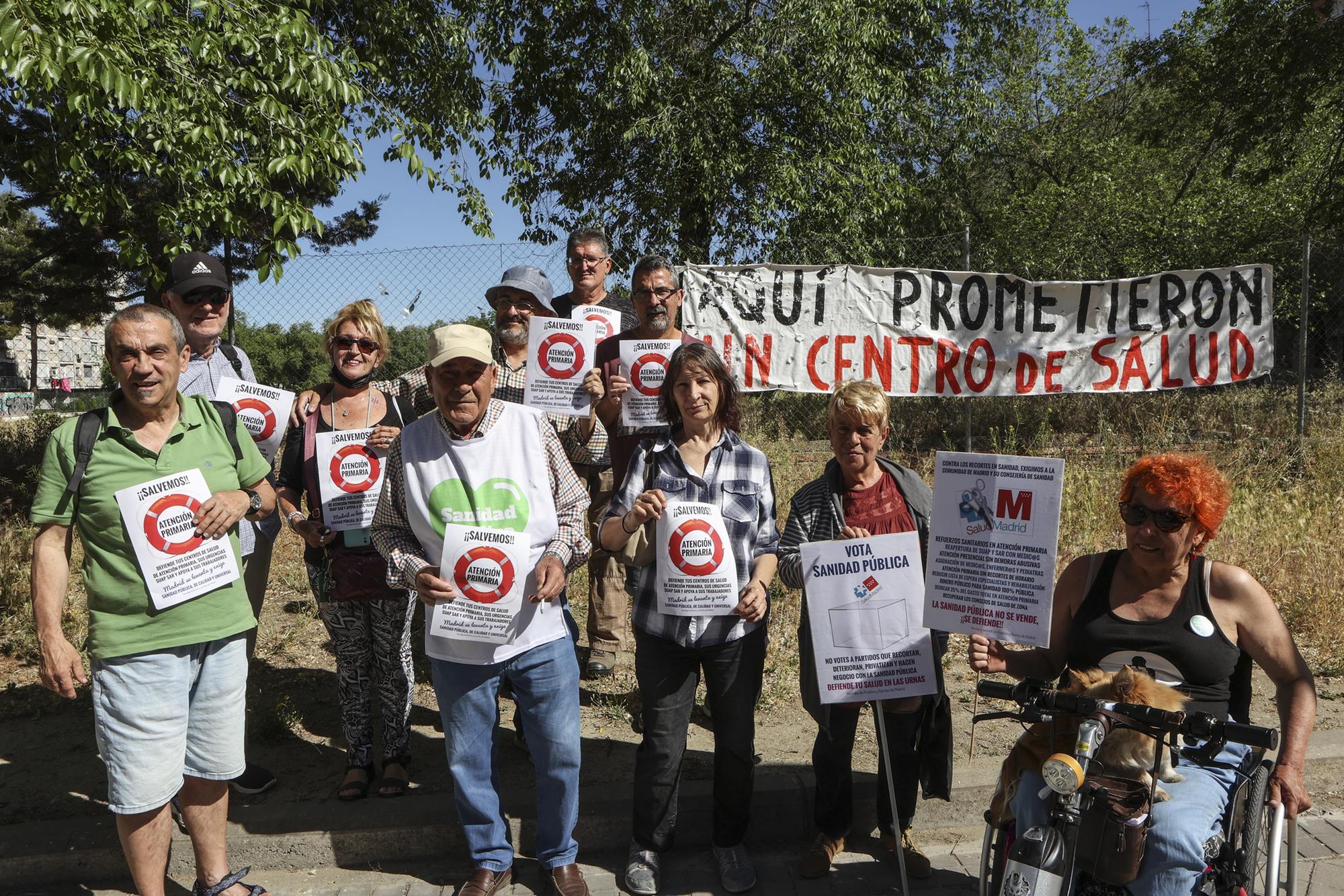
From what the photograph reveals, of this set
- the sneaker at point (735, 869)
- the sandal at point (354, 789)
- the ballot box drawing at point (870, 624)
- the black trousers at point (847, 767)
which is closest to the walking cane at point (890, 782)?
the black trousers at point (847, 767)

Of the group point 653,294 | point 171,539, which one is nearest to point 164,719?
point 171,539

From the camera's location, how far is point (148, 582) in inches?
115

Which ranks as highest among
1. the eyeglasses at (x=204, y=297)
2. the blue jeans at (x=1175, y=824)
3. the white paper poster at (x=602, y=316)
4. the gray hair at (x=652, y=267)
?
the gray hair at (x=652, y=267)

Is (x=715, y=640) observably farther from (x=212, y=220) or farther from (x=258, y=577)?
(x=212, y=220)

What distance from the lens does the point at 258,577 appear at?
3.94m

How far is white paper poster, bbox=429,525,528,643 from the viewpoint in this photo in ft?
9.88

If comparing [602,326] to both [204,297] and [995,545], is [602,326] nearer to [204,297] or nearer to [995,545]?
[204,297]

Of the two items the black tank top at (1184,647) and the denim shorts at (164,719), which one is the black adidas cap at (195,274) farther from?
the black tank top at (1184,647)

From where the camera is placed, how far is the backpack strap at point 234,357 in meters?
4.03

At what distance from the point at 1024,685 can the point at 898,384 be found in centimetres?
538

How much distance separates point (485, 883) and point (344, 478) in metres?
1.57

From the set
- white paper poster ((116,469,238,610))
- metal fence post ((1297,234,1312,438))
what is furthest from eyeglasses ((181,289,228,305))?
metal fence post ((1297,234,1312,438))

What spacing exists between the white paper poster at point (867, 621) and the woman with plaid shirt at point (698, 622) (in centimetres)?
23

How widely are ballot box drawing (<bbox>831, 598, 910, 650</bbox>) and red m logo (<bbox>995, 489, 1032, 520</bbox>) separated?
0.47m
